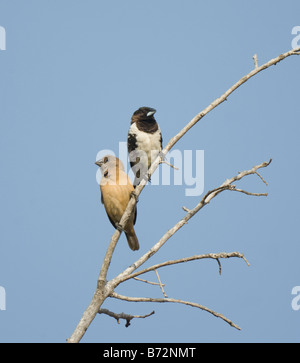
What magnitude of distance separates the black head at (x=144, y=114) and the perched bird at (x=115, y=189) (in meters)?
1.28

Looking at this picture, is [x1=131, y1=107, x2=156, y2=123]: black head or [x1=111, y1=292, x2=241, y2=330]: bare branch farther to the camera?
[x1=131, y1=107, x2=156, y2=123]: black head

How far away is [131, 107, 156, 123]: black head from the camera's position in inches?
341

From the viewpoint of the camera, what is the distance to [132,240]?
25.3 feet

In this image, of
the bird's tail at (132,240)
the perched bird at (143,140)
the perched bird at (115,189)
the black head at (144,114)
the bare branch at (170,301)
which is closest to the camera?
the bare branch at (170,301)

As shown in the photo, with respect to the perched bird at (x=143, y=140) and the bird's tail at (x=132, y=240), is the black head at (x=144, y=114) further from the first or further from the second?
the bird's tail at (x=132, y=240)

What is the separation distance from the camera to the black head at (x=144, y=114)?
867 cm

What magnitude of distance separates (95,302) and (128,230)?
159cm

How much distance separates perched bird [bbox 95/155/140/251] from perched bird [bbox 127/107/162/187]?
100cm

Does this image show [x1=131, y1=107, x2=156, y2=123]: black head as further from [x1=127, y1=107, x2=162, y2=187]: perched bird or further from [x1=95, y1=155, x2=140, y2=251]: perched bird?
[x1=95, y1=155, x2=140, y2=251]: perched bird

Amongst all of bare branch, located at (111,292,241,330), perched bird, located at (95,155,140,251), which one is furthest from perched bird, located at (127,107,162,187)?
bare branch, located at (111,292,241,330)

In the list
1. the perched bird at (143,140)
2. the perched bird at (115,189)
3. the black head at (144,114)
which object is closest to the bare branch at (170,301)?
the perched bird at (115,189)

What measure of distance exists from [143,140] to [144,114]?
40 cm
